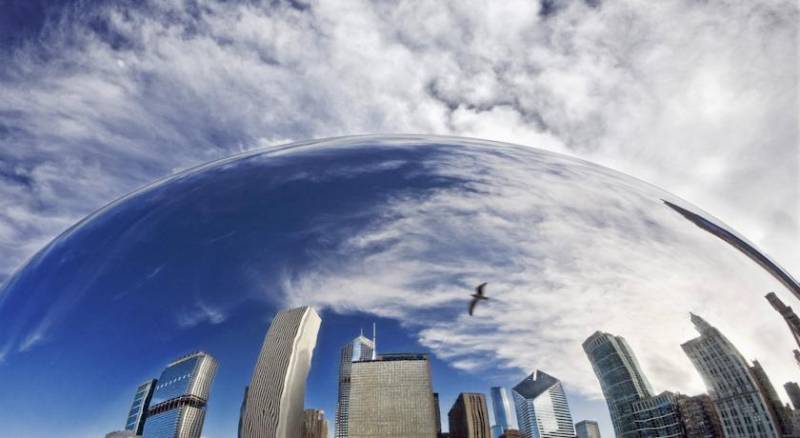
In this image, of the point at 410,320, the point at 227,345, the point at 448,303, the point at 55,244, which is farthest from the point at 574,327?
the point at 55,244

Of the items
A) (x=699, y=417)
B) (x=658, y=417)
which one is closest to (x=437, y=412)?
(x=658, y=417)

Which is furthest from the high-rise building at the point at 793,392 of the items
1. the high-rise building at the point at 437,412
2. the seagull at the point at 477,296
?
the high-rise building at the point at 437,412

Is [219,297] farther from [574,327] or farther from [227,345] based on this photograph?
[574,327]

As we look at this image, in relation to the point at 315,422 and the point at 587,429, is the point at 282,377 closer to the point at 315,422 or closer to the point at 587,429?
the point at 315,422

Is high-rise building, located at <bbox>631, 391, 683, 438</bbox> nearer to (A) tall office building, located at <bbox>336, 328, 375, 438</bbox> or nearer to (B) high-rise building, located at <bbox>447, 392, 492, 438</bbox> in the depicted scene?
(B) high-rise building, located at <bbox>447, 392, 492, 438</bbox>

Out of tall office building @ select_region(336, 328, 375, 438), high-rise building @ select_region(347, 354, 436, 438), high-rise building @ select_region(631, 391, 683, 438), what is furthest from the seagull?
high-rise building @ select_region(631, 391, 683, 438)
